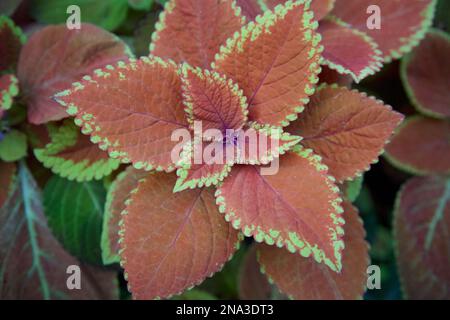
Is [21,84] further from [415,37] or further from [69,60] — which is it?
[415,37]

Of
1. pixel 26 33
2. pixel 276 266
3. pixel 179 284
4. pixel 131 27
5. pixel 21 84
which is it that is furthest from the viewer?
pixel 131 27

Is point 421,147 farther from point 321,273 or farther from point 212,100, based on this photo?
point 212,100

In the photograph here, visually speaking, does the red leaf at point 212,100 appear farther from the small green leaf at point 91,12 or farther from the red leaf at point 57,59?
the small green leaf at point 91,12

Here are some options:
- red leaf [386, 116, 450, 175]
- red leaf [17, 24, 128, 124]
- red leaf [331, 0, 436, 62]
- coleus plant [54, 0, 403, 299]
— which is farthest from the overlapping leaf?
red leaf [386, 116, 450, 175]

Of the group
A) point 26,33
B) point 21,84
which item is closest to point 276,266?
point 21,84

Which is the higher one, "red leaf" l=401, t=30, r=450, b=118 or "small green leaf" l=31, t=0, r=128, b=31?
"small green leaf" l=31, t=0, r=128, b=31

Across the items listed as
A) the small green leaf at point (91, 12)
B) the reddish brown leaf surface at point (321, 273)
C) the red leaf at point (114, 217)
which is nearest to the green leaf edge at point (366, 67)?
the reddish brown leaf surface at point (321, 273)

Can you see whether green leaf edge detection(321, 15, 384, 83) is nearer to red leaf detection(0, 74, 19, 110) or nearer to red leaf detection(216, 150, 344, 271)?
red leaf detection(216, 150, 344, 271)
